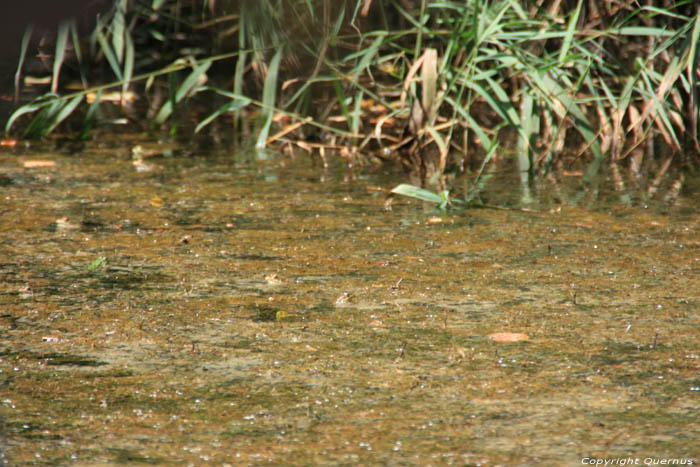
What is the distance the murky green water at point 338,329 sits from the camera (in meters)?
1.21

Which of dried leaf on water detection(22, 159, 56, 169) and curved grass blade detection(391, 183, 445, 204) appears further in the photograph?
dried leaf on water detection(22, 159, 56, 169)

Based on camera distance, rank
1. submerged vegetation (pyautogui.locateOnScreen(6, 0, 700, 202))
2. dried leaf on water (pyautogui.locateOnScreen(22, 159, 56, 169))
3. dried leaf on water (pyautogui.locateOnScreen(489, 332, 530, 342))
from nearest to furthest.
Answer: dried leaf on water (pyautogui.locateOnScreen(489, 332, 530, 342)) → submerged vegetation (pyautogui.locateOnScreen(6, 0, 700, 202)) → dried leaf on water (pyautogui.locateOnScreen(22, 159, 56, 169))

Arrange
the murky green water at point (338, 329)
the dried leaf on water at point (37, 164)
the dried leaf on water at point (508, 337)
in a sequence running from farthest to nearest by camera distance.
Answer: the dried leaf on water at point (37, 164) → the dried leaf on water at point (508, 337) → the murky green water at point (338, 329)

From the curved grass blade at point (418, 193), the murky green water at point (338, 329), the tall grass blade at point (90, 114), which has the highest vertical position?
the tall grass blade at point (90, 114)

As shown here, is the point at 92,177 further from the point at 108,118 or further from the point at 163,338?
the point at 163,338

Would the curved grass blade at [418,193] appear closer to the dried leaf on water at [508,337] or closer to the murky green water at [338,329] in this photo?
the murky green water at [338,329]

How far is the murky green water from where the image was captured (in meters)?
1.21

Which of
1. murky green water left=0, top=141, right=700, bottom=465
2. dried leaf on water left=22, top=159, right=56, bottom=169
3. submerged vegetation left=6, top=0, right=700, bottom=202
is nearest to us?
murky green water left=0, top=141, right=700, bottom=465

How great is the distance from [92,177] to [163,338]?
1486 millimetres

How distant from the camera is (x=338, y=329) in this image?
165 cm

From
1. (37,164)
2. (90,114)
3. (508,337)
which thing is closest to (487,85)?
(90,114)

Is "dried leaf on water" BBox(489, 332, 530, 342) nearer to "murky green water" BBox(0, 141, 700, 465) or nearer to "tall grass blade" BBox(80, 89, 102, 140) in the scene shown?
"murky green water" BBox(0, 141, 700, 465)

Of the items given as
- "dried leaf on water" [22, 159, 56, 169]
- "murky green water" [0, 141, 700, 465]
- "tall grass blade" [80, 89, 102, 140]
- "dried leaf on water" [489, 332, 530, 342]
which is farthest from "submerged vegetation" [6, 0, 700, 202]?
"dried leaf on water" [489, 332, 530, 342]

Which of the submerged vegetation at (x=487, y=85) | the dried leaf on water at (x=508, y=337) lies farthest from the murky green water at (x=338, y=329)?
the submerged vegetation at (x=487, y=85)
